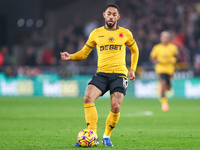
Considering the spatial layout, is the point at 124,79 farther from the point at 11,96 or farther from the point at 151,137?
the point at 11,96

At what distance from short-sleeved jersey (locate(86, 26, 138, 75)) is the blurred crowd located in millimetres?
12697

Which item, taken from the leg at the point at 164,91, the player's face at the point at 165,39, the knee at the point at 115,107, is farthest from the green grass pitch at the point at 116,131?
the player's face at the point at 165,39

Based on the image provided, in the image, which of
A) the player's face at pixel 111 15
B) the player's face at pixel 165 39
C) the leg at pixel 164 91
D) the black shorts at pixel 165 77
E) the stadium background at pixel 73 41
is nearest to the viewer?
the player's face at pixel 111 15

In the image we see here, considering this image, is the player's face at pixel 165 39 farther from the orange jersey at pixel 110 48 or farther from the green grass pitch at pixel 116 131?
the orange jersey at pixel 110 48

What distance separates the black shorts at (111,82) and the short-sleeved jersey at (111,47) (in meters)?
0.09

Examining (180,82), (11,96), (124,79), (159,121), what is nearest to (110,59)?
(124,79)

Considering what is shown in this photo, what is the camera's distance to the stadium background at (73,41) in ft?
63.9

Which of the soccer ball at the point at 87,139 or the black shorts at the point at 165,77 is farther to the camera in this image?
the black shorts at the point at 165,77

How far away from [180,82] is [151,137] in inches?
473

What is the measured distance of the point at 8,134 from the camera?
7.70m

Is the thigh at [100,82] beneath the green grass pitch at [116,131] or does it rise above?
above

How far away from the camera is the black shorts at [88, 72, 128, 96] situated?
6.50 meters

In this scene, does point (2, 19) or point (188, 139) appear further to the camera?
point (2, 19)

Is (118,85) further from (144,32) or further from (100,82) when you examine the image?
(144,32)
